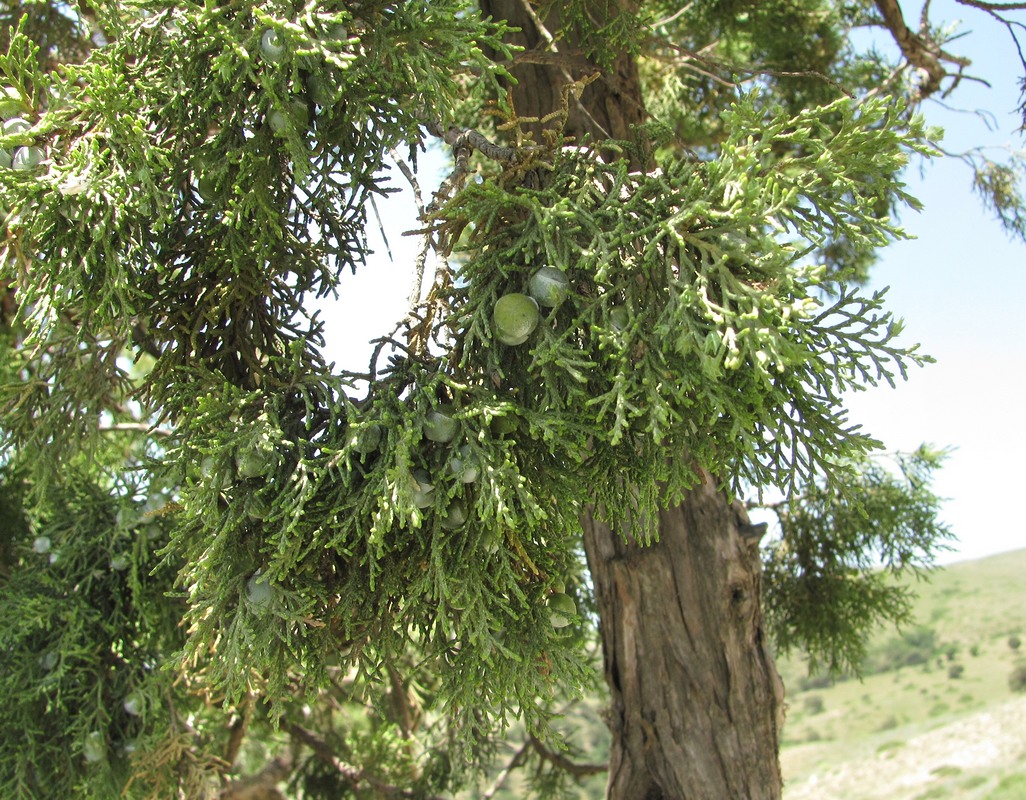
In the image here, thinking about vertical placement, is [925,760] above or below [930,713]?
below

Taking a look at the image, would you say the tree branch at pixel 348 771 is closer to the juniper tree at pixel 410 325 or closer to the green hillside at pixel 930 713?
the juniper tree at pixel 410 325

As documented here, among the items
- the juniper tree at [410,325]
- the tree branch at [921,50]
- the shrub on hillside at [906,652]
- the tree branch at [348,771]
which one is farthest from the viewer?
the shrub on hillside at [906,652]

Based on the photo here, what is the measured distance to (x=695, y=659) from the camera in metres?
2.73

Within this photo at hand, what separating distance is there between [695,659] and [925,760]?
54.5 feet

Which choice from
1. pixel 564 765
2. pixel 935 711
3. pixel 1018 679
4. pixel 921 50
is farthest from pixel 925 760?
pixel 921 50

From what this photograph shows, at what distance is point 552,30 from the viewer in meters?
2.99

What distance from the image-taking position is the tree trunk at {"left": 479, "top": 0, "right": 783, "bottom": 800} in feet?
8.80

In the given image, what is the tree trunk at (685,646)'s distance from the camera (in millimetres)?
2682

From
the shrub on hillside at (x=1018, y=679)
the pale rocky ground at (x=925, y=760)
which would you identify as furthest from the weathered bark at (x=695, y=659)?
the shrub on hillside at (x=1018, y=679)

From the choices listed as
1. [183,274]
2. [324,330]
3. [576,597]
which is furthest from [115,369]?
[576,597]

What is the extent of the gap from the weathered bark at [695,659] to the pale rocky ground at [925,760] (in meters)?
14.0

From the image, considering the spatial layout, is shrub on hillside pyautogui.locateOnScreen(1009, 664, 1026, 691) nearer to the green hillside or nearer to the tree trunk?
the green hillside

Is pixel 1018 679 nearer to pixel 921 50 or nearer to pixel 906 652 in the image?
pixel 906 652

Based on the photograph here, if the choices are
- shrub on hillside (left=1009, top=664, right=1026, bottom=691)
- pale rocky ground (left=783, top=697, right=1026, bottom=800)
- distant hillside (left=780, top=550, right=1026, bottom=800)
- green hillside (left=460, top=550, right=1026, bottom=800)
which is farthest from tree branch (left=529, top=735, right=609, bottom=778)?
shrub on hillside (left=1009, top=664, right=1026, bottom=691)
